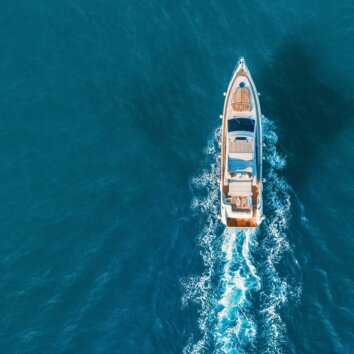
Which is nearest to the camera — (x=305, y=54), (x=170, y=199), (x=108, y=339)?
(x=108, y=339)

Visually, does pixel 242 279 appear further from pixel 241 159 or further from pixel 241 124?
pixel 241 124

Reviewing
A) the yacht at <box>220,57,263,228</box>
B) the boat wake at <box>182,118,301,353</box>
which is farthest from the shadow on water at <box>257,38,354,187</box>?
the yacht at <box>220,57,263,228</box>

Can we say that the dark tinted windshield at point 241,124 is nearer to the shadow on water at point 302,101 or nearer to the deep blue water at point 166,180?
the deep blue water at point 166,180

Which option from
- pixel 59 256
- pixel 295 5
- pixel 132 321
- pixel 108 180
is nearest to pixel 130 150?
pixel 108 180

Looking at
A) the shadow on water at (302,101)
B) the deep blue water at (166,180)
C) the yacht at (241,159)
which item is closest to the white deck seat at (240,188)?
the yacht at (241,159)

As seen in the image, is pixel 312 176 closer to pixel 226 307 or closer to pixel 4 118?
pixel 226 307

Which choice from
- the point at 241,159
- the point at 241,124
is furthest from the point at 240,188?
the point at 241,124

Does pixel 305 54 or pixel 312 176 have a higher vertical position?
pixel 305 54
